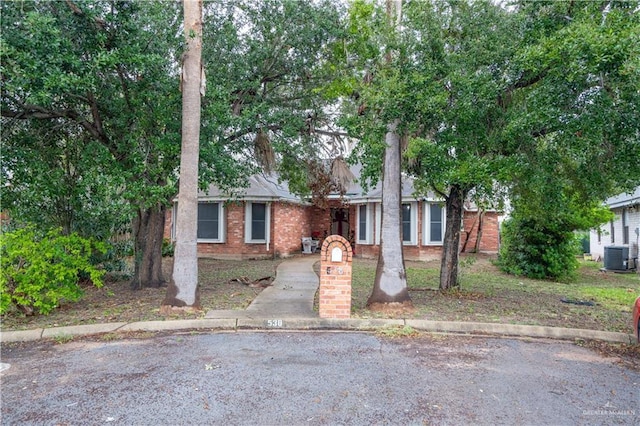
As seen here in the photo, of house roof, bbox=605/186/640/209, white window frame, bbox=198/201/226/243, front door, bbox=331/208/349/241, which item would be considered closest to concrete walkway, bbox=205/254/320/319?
white window frame, bbox=198/201/226/243

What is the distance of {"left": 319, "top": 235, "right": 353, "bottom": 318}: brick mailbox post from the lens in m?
6.82

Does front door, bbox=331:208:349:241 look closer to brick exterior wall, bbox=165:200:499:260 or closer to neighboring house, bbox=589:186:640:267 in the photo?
brick exterior wall, bbox=165:200:499:260

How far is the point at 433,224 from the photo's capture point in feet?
57.7

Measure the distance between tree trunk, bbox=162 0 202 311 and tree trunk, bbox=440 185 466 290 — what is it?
18.2ft

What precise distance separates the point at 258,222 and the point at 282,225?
1175mm

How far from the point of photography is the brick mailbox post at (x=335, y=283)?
6.82m

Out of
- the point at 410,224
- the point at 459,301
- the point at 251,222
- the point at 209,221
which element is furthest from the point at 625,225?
the point at 209,221

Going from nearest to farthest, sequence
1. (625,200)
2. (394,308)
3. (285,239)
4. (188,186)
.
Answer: (394,308), (188,186), (625,200), (285,239)

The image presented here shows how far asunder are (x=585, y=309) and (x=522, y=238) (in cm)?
563

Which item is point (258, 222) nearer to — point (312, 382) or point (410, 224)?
point (410, 224)

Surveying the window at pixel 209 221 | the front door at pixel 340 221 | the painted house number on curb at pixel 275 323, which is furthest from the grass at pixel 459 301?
the front door at pixel 340 221

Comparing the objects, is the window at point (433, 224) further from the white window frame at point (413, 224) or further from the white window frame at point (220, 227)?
the white window frame at point (220, 227)

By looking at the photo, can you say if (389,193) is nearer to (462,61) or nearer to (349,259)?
(349,259)

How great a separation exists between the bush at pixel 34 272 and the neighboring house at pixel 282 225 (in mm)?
10129
